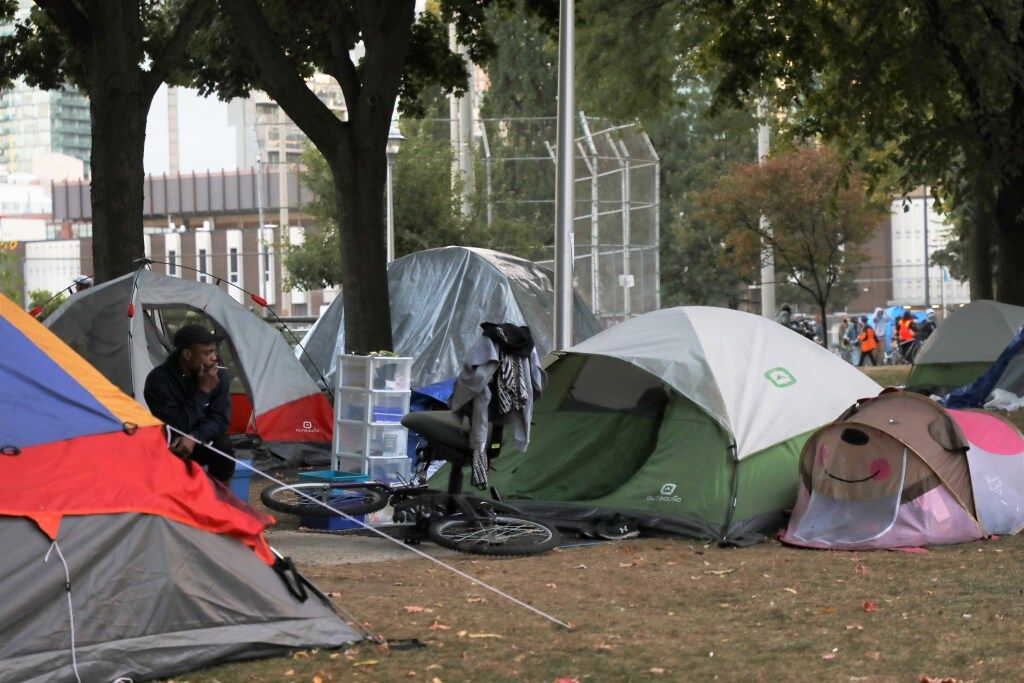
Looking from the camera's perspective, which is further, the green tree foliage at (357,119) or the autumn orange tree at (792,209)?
the autumn orange tree at (792,209)

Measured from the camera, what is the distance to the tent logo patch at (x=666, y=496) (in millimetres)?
9789

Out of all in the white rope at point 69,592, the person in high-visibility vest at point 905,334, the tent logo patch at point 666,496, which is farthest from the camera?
the person in high-visibility vest at point 905,334

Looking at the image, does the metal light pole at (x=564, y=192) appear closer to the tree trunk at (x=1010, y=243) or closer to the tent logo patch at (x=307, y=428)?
the tent logo patch at (x=307, y=428)

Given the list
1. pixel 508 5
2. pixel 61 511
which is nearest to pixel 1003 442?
pixel 61 511

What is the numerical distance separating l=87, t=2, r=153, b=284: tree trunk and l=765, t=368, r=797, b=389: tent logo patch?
7256mm

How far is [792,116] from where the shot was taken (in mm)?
30844

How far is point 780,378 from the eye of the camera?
1038 cm

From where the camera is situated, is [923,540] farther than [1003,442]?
No

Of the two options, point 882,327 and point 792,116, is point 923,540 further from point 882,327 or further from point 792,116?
point 882,327

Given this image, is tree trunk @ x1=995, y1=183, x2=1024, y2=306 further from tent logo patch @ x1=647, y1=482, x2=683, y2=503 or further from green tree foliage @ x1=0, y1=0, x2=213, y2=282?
green tree foliage @ x1=0, y1=0, x2=213, y2=282

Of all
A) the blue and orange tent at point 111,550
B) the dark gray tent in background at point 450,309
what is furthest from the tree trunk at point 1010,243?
the blue and orange tent at point 111,550

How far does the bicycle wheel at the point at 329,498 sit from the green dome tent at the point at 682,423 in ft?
3.79

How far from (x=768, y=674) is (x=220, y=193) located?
60.8 metres

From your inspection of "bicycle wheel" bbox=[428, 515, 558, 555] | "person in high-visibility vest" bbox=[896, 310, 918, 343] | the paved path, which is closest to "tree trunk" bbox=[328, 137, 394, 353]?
the paved path
